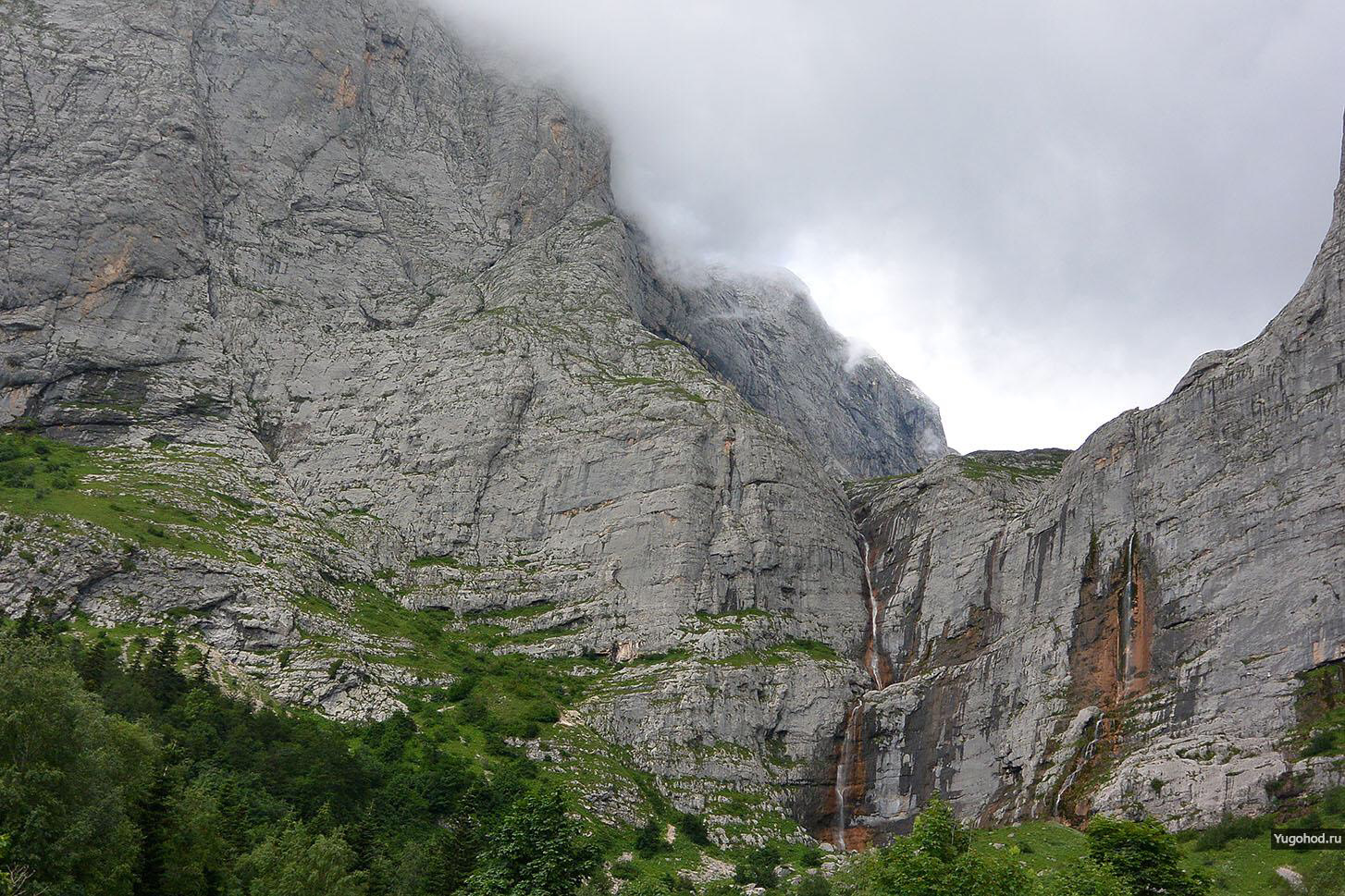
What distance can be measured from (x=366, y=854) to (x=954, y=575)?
214 feet

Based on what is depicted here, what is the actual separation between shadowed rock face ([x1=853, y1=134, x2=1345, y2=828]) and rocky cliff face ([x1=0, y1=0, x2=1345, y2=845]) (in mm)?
295

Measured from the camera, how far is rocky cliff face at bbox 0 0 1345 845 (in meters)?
82.6

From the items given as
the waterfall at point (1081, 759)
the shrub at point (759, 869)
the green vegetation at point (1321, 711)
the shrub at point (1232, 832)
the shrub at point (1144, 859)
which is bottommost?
the shrub at point (759, 869)

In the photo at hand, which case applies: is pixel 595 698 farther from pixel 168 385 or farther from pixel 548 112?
pixel 548 112

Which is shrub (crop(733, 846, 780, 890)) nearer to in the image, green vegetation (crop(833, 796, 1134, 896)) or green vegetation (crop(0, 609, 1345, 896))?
green vegetation (crop(0, 609, 1345, 896))

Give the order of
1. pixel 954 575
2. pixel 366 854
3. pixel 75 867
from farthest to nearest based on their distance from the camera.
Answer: pixel 954 575 → pixel 366 854 → pixel 75 867

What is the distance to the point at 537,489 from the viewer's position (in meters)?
114

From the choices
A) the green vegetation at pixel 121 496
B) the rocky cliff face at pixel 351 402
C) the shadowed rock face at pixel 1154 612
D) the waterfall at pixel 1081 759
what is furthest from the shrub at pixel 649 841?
the green vegetation at pixel 121 496

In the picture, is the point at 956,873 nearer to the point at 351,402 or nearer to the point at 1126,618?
the point at 1126,618

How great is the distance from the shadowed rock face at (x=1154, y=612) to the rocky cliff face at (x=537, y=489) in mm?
295

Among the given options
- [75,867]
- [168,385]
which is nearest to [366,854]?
[75,867]

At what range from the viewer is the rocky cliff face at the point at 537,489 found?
3253 inches

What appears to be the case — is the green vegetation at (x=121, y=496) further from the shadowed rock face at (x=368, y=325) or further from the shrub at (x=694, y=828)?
the shrub at (x=694, y=828)

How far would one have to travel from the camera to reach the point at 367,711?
8369 centimetres
